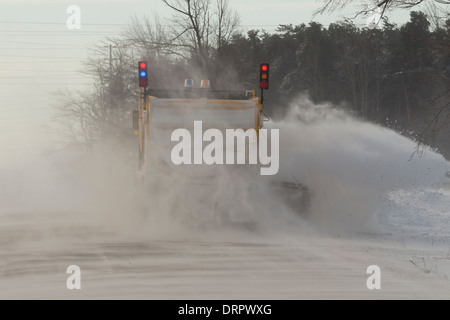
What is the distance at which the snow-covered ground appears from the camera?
10.3m

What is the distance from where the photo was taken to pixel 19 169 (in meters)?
53.8

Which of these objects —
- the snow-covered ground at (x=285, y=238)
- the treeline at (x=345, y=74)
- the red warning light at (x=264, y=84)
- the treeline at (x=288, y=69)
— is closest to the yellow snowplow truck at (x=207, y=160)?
the snow-covered ground at (x=285, y=238)

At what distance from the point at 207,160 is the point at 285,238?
2.21m

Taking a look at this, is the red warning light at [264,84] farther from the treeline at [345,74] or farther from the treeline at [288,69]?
the treeline at [345,74]

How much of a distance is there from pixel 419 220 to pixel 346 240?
4268 mm

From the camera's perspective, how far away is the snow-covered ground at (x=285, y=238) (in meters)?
10.3

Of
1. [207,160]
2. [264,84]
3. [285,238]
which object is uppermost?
[264,84]

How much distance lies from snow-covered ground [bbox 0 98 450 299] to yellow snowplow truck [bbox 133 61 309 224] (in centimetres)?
11

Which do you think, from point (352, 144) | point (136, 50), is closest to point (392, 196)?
point (352, 144)

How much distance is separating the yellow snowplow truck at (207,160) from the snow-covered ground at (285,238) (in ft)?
0.36

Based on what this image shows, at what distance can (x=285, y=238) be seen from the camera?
51.6ft

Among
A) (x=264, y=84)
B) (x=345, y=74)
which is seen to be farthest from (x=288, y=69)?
(x=264, y=84)

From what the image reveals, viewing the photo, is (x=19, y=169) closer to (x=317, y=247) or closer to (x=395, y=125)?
(x=395, y=125)

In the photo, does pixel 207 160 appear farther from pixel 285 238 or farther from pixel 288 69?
pixel 288 69
